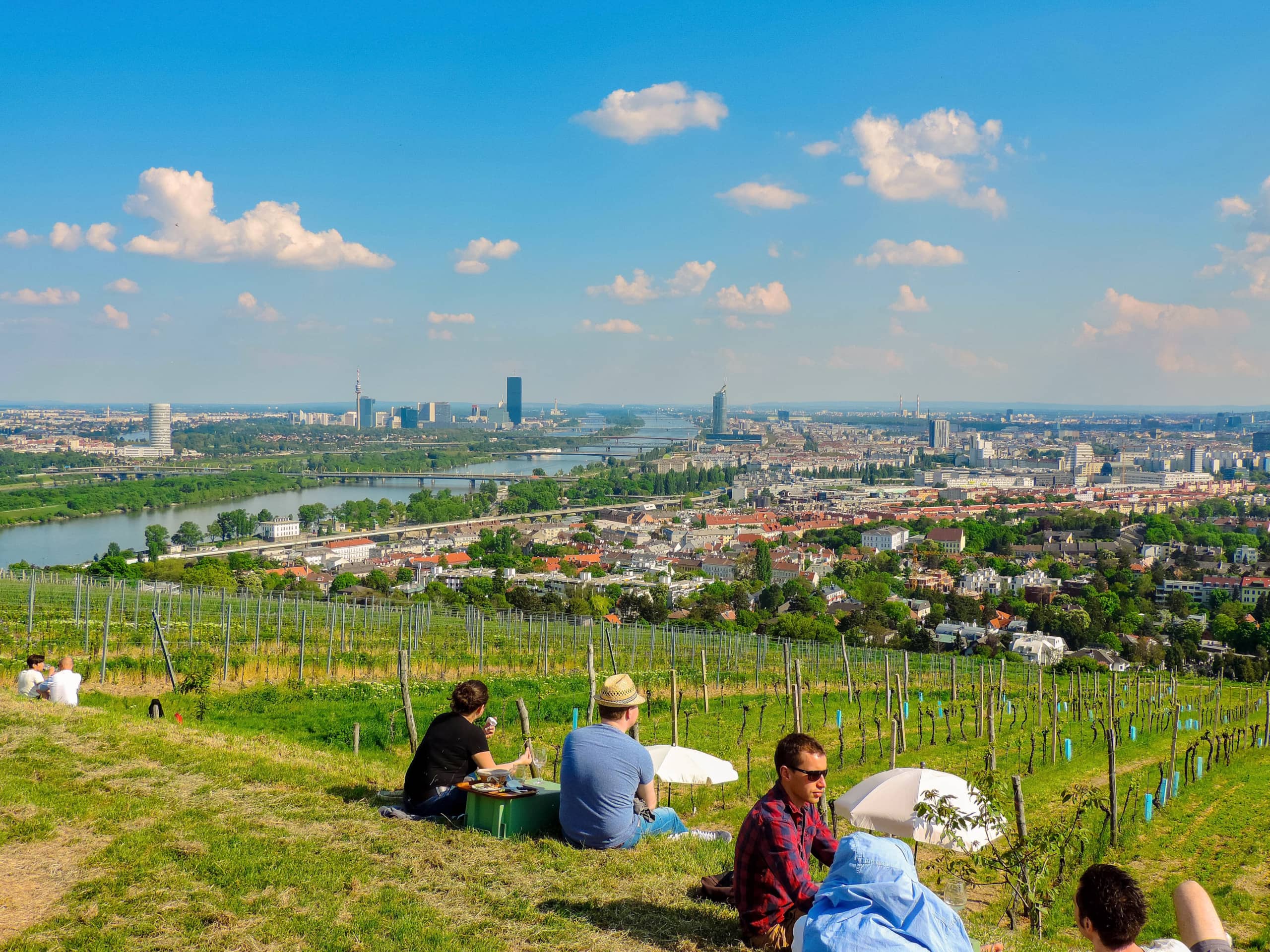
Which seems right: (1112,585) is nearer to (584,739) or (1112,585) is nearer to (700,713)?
(700,713)

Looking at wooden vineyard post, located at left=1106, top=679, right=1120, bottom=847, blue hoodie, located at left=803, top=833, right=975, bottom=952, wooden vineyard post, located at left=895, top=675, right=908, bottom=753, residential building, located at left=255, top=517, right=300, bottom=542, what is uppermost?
blue hoodie, located at left=803, top=833, right=975, bottom=952

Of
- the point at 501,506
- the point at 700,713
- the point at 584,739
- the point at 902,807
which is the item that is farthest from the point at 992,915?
the point at 501,506

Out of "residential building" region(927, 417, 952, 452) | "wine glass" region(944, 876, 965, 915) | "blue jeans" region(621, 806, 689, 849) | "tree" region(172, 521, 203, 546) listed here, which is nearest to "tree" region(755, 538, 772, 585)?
"tree" region(172, 521, 203, 546)

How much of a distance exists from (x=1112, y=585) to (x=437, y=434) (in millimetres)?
145821

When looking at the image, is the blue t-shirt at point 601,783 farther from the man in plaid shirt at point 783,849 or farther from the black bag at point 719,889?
the man in plaid shirt at point 783,849

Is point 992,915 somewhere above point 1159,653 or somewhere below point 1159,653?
above

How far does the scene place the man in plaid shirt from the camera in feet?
11.1

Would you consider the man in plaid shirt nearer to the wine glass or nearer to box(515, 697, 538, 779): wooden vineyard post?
the wine glass

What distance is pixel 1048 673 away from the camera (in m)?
20.3

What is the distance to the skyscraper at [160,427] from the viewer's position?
132m

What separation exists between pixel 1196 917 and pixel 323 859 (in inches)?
136

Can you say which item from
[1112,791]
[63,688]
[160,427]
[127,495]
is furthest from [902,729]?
[160,427]

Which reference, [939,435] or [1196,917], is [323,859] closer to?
[1196,917]

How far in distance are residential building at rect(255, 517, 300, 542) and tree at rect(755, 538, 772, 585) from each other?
99.8 feet
